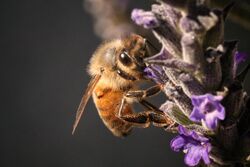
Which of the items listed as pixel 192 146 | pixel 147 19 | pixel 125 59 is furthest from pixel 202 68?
pixel 125 59

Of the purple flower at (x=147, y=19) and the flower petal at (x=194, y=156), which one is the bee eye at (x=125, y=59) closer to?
the flower petal at (x=194, y=156)

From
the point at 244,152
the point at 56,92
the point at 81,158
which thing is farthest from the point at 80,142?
the point at 244,152

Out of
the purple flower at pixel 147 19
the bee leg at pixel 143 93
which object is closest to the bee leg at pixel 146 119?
the bee leg at pixel 143 93

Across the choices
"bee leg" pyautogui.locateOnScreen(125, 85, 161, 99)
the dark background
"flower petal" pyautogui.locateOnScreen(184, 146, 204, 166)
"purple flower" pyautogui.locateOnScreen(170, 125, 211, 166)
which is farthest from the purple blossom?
the dark background

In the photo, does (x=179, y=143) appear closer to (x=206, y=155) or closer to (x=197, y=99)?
(x=206, y=155)

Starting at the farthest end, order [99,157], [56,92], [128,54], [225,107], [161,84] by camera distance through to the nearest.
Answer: [56,92] → [99,157] → [128,54] → [161,84] → [225,107]

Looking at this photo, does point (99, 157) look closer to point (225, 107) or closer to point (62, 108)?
point (62, 108)

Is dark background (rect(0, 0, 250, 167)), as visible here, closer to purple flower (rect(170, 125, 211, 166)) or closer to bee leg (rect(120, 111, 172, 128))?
bee leg (rect(120, 111, 172, 128))

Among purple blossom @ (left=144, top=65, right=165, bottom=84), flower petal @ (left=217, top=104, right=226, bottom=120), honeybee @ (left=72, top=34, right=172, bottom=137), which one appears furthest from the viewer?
honeybee @ (left=72, top=34, right=172, bottom=137)
